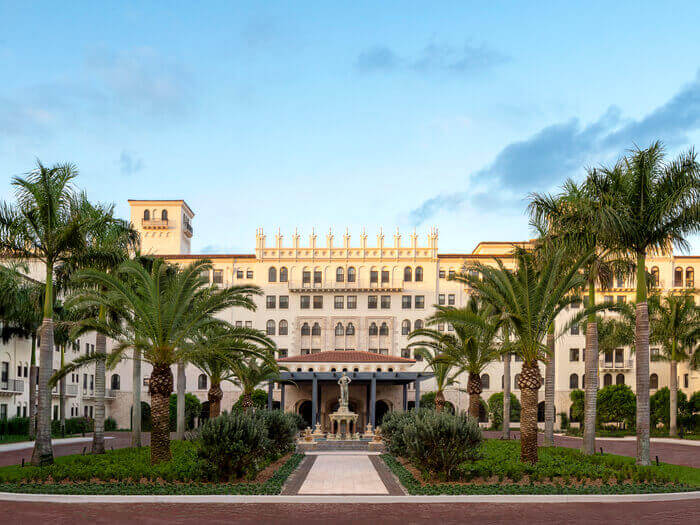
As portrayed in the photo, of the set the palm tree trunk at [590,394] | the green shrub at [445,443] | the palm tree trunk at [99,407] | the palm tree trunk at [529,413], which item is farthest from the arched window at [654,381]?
the palm tree trunk at [99,407]

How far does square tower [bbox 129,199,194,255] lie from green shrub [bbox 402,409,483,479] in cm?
6513

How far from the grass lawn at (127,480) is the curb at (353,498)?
0.52m

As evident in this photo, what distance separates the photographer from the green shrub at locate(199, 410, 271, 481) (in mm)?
22812

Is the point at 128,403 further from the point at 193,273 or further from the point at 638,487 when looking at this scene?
the point at 638,487

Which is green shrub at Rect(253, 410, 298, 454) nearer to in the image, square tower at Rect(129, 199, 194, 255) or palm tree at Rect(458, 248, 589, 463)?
palm tree at Rect(458, 248, 589, 463)

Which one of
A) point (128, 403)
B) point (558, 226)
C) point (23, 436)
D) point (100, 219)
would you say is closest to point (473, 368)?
point (558, 226)

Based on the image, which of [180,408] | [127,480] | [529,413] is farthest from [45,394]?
[529,413]

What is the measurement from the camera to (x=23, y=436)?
170 ft

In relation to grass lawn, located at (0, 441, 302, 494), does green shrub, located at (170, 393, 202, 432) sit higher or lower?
lower

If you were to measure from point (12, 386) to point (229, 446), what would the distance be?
38.2 m

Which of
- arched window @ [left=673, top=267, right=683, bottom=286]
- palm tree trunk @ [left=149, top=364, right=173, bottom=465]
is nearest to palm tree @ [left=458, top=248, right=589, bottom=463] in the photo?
palm tree trunk @ [left=149, top=364, right=173, bottom=465]

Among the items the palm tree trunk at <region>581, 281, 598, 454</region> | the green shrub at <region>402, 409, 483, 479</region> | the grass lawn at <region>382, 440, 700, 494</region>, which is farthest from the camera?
the palm tree trunk at <region>581, 281, 598, 454</region>

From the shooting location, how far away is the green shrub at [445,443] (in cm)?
2333

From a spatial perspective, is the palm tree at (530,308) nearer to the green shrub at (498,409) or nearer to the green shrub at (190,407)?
the green shrub at (498,409)
